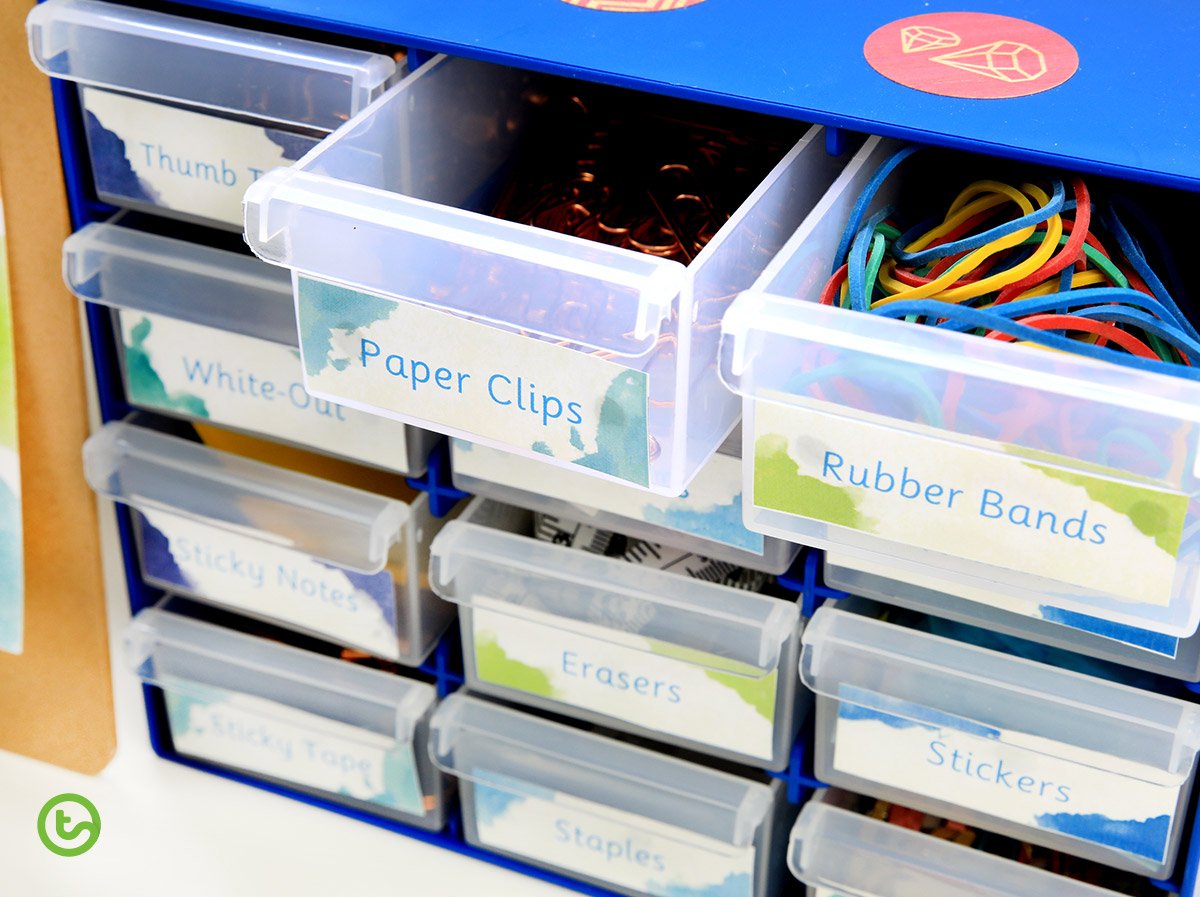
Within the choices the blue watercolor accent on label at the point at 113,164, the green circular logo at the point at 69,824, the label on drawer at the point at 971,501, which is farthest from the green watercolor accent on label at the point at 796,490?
the green circular logo at the point at 69,824

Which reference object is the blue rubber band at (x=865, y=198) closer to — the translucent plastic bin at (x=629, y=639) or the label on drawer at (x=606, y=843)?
the translucent plastic bin at (x=629, y=639)

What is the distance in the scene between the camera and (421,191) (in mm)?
881

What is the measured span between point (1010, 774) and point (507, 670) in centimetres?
32

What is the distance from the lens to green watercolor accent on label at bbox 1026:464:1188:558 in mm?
667

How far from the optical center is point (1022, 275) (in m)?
0.74

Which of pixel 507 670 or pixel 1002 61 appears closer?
pixel 1002 61

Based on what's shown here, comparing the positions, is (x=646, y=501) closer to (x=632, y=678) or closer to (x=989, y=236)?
(x=632, y=678)

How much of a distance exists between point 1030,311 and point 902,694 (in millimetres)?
264

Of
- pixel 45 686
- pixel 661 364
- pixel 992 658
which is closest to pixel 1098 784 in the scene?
pixel 992 658

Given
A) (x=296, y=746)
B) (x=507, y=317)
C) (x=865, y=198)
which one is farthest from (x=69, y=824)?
(x=865, y=198)

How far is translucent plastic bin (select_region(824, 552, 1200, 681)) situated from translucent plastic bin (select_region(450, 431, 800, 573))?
46 millimetres

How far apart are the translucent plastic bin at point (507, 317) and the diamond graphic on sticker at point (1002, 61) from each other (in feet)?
0.31

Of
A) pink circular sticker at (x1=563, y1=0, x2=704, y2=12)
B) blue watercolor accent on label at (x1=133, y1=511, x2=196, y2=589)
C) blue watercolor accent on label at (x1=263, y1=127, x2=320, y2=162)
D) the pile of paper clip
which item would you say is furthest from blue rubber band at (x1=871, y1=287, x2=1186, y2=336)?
blue watercolor accent on label at (x1=133, y1=511, x2=196, y2=589)

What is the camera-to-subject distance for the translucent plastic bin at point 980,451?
2.18 ft
